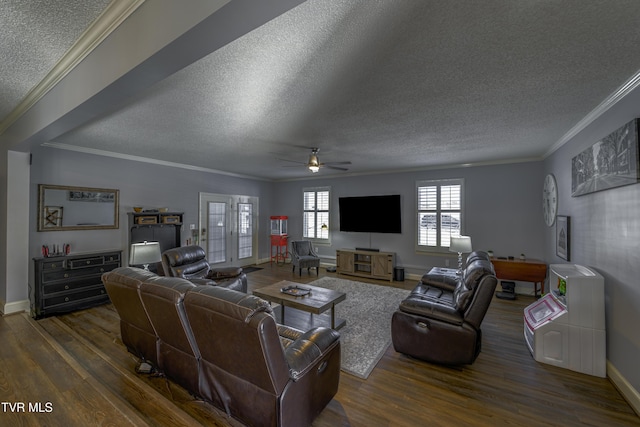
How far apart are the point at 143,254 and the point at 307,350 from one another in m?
2.98

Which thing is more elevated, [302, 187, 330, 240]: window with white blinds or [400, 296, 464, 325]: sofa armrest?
[302, 187, 330, 240]: window with white blinds

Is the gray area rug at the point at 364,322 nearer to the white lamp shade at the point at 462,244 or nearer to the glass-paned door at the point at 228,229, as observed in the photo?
the white lamp shade at the point at 462,244

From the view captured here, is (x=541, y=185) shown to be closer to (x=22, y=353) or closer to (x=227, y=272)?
(x=227, y=272)

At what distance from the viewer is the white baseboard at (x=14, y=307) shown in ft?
12.1

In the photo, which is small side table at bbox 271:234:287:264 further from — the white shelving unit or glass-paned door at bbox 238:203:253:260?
the white shelving unit

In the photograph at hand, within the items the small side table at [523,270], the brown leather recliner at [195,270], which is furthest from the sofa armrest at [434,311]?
the small side table at [523,270]

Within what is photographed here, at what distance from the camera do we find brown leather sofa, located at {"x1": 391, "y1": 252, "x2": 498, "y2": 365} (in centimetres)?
253

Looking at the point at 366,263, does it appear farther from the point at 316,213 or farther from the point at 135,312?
the point at 135,312

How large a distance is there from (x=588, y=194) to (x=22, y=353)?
6.42 metres

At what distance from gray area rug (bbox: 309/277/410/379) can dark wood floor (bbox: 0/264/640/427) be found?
139 millimetres

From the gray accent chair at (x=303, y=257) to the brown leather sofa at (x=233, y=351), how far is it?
13.8 feet

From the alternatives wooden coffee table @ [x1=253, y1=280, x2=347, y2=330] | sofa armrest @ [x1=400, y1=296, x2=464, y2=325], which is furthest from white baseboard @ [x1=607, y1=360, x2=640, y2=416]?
wooden coffee table @ [x1=253, y1=280, x2=347, y2=330]

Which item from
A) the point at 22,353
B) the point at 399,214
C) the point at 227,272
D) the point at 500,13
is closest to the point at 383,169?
the point at 399,214

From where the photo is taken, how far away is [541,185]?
16.5ft
